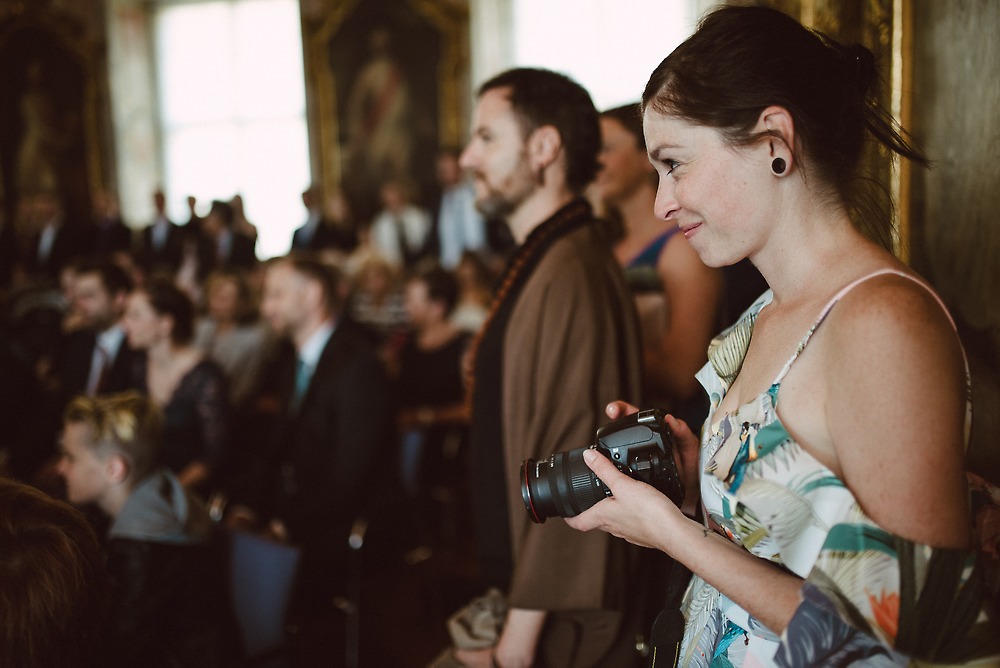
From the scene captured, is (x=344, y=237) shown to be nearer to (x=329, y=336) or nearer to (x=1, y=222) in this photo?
(x=1, y=222)

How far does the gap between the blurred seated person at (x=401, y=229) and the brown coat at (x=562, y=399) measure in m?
8.54

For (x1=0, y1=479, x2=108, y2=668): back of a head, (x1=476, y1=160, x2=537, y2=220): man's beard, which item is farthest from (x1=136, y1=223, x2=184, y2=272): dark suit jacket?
(x1=0, y1=479, x2=108, y2=668): back of a head

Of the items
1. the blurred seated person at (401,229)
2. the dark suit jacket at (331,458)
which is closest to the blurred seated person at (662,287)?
the dark suit jacket at (331,458)

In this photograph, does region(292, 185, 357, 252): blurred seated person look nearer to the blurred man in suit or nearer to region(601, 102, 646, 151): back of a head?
the blurred man in suit

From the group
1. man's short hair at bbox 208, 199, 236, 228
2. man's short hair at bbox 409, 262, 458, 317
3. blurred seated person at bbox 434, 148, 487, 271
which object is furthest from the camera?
blurred seated person at bbox 434, 148, 487, 271

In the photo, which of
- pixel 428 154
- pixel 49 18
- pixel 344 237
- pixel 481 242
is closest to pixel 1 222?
pixel 49 18

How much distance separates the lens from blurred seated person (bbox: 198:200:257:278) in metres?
6.33

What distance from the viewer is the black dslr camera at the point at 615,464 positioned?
1167 mm

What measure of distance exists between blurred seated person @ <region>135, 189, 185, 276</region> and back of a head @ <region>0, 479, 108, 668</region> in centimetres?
656

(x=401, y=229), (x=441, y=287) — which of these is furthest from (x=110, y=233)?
(x=441, y=287)

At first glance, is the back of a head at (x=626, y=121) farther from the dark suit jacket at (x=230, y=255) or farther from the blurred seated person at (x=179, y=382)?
the dark suit jacket at (x=230, y=255)

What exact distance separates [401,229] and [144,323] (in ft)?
22.4

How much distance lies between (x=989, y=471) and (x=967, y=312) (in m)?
0.29

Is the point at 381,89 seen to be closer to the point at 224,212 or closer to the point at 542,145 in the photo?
the point at 224,212
